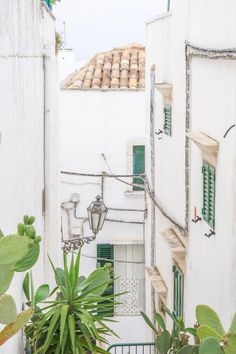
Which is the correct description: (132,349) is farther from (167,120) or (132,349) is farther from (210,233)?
(210,233)

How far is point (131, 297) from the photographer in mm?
15531

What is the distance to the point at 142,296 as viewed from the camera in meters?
15.6

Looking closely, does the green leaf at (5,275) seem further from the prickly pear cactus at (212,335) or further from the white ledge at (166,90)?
the white ledge at (166,90)

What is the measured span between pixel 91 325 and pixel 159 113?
21.4 ft

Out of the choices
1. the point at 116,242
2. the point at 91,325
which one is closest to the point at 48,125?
the point at 91,325

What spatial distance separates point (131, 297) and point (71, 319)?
9.79 metres

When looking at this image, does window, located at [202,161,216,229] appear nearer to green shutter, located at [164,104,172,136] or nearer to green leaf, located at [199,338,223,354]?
green shutter, located at [164,104,172,136]

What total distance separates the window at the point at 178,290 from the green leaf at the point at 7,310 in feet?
21.0

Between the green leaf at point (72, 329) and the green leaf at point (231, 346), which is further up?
the green leaf at point (231, 346)

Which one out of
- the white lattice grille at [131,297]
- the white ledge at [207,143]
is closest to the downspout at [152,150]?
the white lattice grille at [131,297]

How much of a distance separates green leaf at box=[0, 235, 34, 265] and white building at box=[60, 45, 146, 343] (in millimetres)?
11971

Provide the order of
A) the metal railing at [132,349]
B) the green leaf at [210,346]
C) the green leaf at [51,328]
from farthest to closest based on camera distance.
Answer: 1. the metal railing at [132,349]
2. the green leaf at [51,328]
3. the green leaf at [210,346]

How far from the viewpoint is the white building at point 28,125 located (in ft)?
20.2

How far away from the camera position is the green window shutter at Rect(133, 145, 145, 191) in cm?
1516
